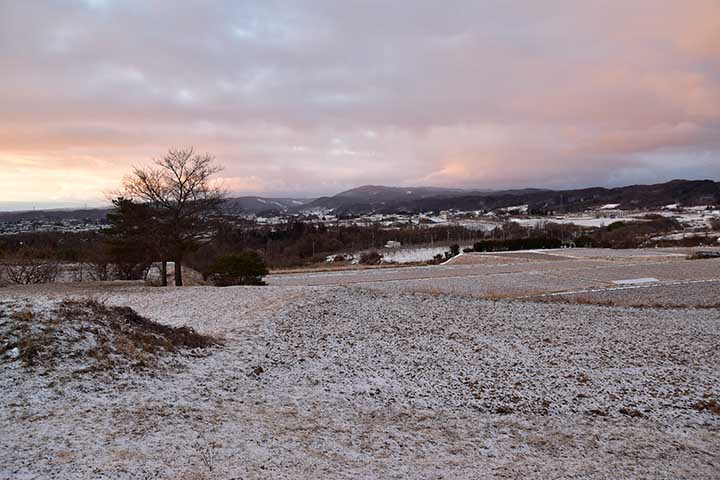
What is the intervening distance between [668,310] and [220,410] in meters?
17.6

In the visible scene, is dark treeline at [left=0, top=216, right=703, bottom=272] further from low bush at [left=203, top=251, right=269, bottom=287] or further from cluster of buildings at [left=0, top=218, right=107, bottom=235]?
cluster of buildings at [left=0, top=218, right=107, bottom=235]

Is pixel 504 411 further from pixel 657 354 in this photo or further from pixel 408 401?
pixel 657 354

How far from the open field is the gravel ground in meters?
0.03

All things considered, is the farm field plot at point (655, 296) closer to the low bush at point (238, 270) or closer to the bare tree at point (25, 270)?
the low bush at point (238, 270)

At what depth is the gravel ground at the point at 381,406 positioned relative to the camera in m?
5.32

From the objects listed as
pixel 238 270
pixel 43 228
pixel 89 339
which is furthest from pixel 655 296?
pixel 43 228

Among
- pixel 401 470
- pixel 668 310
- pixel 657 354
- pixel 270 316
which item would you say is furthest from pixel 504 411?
pixel 668 310

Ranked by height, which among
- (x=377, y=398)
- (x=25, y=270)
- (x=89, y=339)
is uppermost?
(x=89, y=339)

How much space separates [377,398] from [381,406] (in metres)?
0.34

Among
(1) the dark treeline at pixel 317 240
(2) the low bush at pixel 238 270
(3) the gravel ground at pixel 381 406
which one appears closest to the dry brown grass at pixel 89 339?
(3) the gravel ground at pixel 381 406

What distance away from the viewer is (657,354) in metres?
11.2

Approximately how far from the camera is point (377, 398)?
783cm

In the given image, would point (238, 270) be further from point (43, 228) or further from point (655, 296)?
point (43, 228)

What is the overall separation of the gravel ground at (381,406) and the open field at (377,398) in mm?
31
